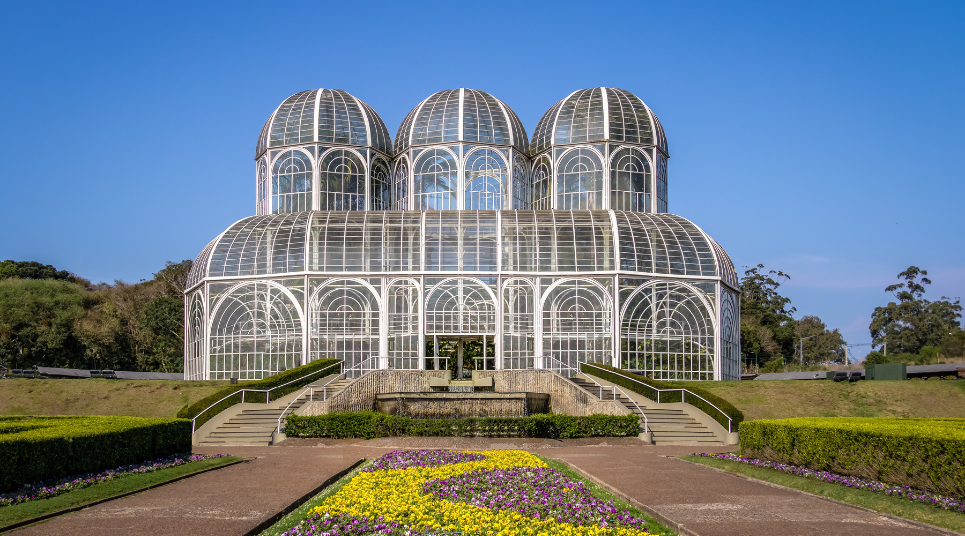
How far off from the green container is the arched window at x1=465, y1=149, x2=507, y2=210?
73.1 ft

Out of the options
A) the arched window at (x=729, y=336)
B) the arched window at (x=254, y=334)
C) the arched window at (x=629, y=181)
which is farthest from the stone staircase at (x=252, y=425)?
the arched window at (x=629, y=181)

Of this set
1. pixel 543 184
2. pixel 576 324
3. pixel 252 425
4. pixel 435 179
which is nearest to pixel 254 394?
pixel 252 425

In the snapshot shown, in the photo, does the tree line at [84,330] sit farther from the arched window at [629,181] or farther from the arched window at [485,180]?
the arched window at [629,181]

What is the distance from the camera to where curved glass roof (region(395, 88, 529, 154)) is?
5172 cm

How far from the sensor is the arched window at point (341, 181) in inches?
2021

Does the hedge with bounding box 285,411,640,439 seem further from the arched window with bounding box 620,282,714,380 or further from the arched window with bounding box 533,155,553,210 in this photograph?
the arched window with bounding box 533,155,553,210

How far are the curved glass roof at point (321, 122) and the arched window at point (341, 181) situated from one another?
1026 millimetres

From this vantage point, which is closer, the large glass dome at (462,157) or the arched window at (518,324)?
the arched window at (518,324)

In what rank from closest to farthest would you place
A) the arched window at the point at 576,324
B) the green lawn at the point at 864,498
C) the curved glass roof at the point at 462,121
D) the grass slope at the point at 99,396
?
the green lawn at the point at 864,498, the grass slope at the point at 99,396, the arched window at the point at 576,324, the curved glass roof at the point at 462,121

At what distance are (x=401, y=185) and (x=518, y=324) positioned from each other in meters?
15.1

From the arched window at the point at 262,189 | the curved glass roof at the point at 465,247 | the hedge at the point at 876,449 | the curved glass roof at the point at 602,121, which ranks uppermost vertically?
the curved glass roof at the point at 602,121

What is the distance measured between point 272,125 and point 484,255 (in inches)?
715

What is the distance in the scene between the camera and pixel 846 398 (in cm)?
3606

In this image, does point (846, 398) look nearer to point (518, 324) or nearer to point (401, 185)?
point (518, 324)
